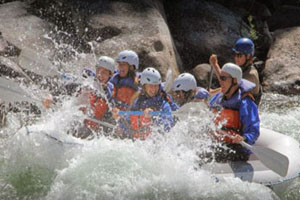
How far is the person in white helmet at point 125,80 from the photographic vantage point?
236 inches

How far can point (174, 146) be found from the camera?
4969 mm

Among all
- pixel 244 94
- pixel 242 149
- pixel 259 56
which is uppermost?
pixel 244 94

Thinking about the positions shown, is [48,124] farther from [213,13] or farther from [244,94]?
[213,13]

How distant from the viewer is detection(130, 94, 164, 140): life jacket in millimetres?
5289

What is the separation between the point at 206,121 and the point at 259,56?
5544 mm

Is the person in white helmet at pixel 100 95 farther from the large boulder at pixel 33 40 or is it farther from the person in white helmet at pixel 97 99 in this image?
the large boulder at pixel 33 40

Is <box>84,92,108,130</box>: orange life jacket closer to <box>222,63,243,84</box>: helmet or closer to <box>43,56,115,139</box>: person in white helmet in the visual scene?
<box>43,56,115,139</box>: person in white helmet

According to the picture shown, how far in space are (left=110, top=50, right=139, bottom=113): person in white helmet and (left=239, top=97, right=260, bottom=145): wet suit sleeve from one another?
1.45 meters

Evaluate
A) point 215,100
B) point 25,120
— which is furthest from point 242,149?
point 25,120

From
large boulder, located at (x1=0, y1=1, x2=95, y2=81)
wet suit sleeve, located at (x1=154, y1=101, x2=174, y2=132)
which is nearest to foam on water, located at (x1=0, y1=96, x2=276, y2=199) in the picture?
wet suit sleeve, located at (x1=154, y1=101, x2=174, y2=132)

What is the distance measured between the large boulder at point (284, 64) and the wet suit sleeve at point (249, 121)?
416 cm

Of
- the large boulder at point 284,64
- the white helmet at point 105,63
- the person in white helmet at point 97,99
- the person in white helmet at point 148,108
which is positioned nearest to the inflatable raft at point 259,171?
the person in white helmet at point 148,108

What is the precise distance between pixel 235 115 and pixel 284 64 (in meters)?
4.69

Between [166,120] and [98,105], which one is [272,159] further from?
[98,105]
